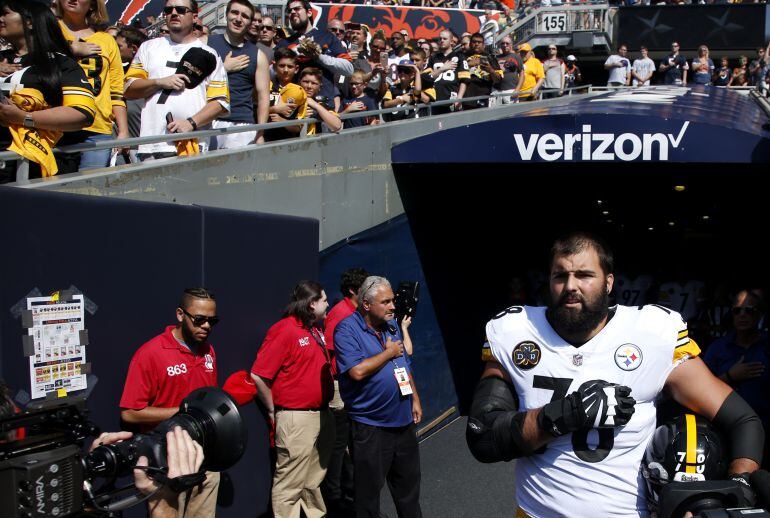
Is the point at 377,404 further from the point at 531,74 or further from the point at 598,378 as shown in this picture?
the point at 531,74

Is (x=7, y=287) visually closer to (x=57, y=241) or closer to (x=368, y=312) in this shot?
(x=57, y=241)

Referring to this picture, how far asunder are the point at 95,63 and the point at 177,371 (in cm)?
215

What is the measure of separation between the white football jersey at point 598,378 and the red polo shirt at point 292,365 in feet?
10.1

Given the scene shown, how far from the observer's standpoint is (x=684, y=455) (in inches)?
130

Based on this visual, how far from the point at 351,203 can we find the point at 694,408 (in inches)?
217

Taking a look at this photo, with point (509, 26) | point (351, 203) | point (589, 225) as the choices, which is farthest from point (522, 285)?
point (509, 26)

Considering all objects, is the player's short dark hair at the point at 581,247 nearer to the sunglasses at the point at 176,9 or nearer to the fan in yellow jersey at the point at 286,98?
the sunglasses at the point at 176,9

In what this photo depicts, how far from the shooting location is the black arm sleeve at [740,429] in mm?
3436

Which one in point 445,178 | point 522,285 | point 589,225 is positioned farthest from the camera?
point 589,225

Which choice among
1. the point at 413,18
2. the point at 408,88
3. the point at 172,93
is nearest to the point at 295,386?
the point at 172,93

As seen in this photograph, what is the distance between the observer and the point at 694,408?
12.0ft

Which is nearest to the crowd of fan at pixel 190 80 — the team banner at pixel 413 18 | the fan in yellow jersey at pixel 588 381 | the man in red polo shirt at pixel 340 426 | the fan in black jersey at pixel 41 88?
the fan in black jersey at pixel 41 88

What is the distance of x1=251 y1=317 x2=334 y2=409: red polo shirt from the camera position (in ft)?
21.5

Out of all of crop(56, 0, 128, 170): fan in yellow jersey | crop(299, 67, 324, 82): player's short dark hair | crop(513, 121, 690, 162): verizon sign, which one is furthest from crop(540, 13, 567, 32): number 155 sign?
crop(56, 0, 128, 170): fan in yellow jersey
